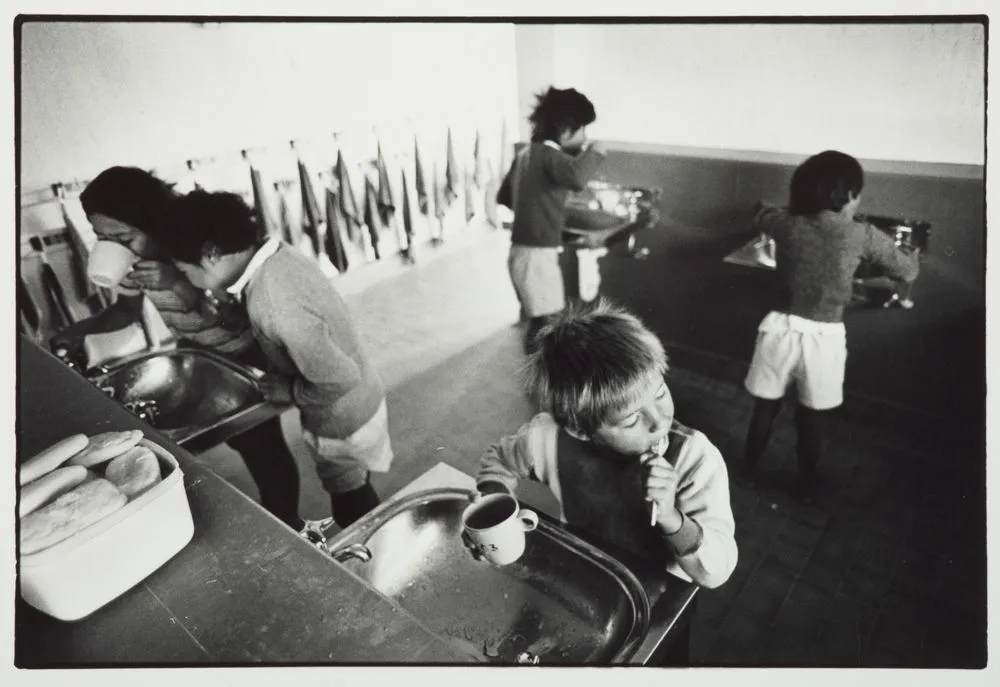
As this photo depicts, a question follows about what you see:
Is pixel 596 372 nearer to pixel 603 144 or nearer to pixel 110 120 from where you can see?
pixel 603 144

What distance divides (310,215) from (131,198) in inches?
16.9

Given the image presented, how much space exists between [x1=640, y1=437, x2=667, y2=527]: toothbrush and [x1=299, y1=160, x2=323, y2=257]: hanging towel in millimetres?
1040

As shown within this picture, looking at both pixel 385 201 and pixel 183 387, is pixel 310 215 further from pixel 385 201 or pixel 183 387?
pixel 183 387

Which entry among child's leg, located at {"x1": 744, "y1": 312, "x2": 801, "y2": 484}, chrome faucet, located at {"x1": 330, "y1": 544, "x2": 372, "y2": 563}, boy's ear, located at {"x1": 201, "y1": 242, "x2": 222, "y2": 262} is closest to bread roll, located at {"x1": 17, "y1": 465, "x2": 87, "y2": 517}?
chrome faucet, located at {"x1": 330, "y1": 544, "x2": 372, "y2": 563}

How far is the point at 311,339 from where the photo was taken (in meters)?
1.40

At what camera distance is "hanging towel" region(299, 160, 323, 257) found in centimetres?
159

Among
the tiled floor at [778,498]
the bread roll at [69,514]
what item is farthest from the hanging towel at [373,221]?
the bread roll at [69,514]

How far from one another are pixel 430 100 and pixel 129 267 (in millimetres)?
826

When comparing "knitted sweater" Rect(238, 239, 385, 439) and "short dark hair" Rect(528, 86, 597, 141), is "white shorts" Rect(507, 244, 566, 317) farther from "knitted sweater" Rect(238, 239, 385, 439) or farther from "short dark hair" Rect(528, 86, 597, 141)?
"knitted sweater" Rect(238, 239, 385, 439)

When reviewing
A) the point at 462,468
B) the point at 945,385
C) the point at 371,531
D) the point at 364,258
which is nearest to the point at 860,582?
the point at 945,385

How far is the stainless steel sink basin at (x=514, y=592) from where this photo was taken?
105 cm

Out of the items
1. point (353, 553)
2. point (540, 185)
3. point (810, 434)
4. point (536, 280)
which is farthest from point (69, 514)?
point (810, 434)

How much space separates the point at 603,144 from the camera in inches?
58.7

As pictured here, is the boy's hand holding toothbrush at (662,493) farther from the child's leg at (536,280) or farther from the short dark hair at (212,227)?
the short dark hair at (212,227)
